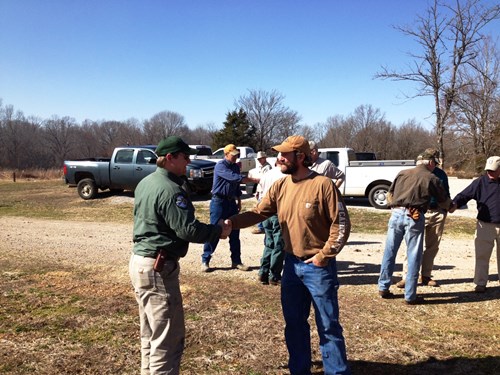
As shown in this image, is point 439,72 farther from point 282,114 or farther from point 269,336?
point 282,114

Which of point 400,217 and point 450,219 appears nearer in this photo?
point 400,217

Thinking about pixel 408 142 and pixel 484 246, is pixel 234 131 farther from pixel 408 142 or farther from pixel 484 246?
pixel 484 246

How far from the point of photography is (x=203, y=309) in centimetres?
486

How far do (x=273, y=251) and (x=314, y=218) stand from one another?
111 inches

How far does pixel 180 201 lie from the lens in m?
2.83

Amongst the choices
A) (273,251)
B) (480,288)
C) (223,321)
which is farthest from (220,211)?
(480,288)

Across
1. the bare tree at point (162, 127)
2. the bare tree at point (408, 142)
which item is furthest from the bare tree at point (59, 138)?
the bare tree at point (408, 142)

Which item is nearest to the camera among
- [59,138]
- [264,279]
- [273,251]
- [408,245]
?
[408,245]

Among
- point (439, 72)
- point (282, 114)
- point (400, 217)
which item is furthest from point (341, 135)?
point (400, 217)

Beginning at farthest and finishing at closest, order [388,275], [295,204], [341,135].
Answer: [341,135] < [388,275] < [295,204]

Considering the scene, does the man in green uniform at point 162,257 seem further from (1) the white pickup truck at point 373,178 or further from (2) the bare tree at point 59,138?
(2) the bare tree at point 59,138

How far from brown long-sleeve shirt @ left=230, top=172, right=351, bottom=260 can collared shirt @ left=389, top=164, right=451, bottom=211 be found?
2340mm

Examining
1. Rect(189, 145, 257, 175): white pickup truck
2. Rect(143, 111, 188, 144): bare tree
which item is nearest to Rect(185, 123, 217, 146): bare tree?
Rect(143, 111, 188, 144): bare tree

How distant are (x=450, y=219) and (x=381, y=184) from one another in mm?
2765
